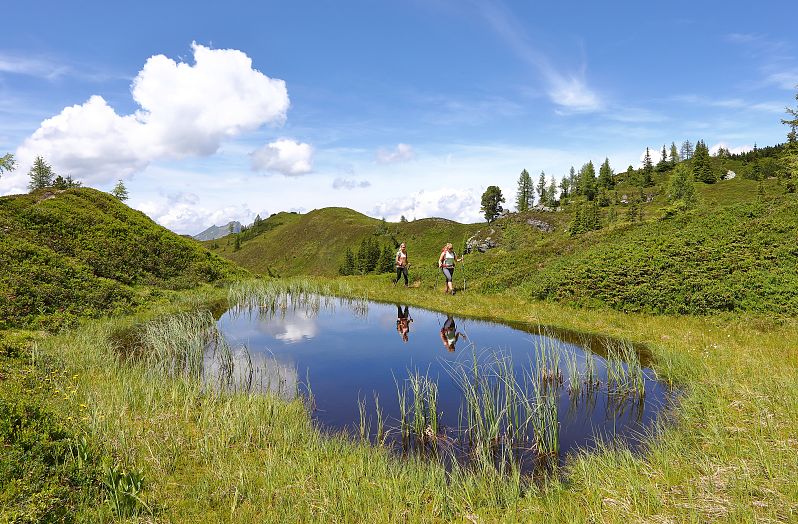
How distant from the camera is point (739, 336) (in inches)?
559

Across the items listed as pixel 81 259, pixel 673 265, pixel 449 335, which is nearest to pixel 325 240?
pixel 81 259

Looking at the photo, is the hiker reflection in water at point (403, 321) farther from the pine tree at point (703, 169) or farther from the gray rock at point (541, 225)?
the pine tree at point (703, 169)

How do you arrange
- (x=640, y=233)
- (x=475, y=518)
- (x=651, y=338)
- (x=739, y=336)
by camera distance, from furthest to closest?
(x=640, y=233) < (x=651, y=338) < (x=739, y=336) < (x=475, y=518)

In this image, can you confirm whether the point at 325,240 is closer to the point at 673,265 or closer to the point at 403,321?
the point at 403,321

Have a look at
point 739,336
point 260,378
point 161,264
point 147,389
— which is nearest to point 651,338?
point 739,336

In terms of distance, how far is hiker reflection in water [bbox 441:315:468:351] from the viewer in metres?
15.9

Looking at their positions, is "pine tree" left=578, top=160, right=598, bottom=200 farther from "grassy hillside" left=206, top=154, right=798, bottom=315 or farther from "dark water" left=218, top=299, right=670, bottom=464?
"dark water" left=218, top=299, right=670, bottom=464

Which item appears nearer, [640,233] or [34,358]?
[34,358]

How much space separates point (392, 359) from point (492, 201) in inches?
4704

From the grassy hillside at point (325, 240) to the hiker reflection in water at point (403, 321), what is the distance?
75973 millimetres

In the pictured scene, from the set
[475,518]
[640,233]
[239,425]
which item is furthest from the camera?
[640,233]

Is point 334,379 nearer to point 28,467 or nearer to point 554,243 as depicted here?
point 28,467

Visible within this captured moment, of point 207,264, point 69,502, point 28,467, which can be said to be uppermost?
point 207,264

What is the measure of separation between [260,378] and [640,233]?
28.2m
